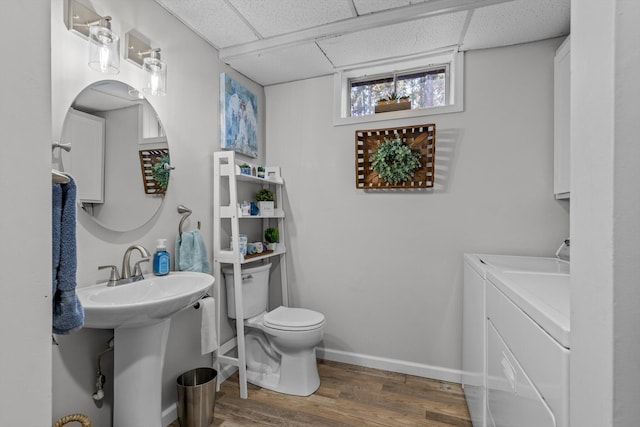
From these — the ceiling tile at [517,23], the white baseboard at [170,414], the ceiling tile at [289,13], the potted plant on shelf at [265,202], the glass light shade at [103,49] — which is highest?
the ceiling tile at [289,13]

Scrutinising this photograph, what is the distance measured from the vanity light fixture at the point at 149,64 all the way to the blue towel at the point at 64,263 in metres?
1.16

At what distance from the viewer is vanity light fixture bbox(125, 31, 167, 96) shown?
5.10 ft

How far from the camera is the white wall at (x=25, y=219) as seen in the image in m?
0.40

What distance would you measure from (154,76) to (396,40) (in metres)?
1.55

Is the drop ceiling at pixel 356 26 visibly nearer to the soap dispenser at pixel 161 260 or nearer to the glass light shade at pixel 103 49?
the glass light shade at pixel 103 49

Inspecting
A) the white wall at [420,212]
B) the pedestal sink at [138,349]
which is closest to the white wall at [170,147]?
the pedestal sink at [138,349]

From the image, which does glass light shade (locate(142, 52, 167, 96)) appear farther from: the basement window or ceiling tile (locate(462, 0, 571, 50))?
ceiling tile (locate(462, 0, 571, 50))

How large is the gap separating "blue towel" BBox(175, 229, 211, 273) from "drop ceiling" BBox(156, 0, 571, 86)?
1344mm

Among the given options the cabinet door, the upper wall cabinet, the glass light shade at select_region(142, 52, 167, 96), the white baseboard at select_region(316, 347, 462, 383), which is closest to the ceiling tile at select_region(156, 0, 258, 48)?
the glass light shade at select_region(142, 52, 167, 96)

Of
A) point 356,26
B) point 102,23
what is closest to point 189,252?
point 102,23

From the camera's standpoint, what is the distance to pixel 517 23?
5.83 ft

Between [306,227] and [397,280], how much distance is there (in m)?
0.87

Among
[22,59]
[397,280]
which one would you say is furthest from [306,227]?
[22,59]

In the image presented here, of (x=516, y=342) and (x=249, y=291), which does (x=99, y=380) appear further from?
(x=516, y=342)
